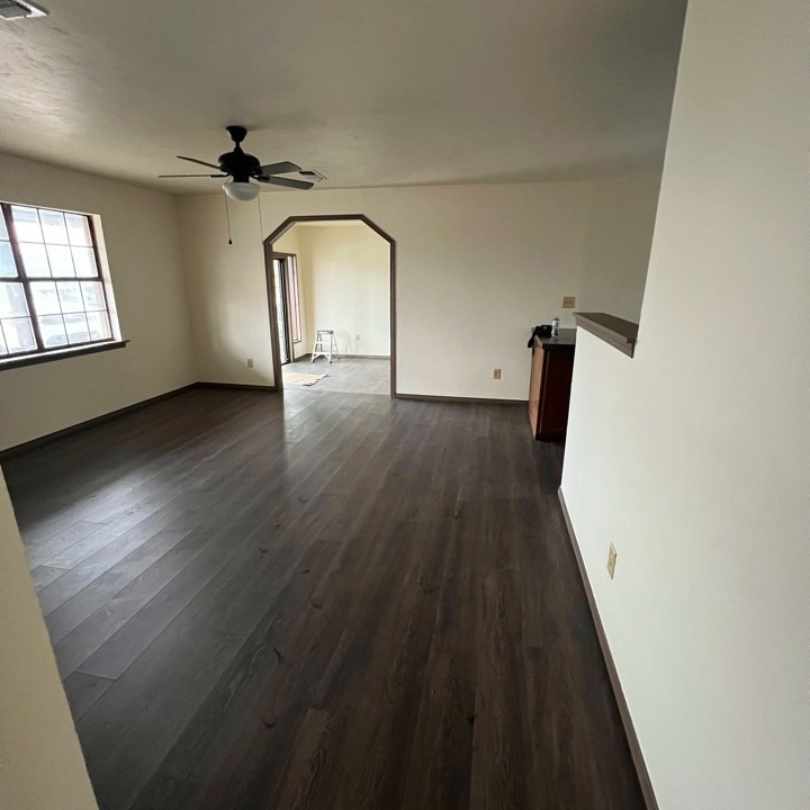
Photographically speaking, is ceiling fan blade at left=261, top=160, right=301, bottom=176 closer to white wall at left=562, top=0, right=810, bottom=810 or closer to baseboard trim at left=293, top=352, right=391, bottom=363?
white wall at left=562, top=0, right=810, bottom=810

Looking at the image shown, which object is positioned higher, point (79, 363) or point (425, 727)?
point (79, 363)

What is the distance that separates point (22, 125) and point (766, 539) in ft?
14.1

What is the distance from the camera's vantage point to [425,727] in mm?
1480

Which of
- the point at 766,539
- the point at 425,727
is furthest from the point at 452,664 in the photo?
the point at 766,539

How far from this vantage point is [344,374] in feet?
22.5

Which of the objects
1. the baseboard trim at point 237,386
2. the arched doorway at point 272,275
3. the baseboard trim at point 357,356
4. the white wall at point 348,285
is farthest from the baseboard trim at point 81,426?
the white wall at point 348,285

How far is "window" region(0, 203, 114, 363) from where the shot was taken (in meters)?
3.69

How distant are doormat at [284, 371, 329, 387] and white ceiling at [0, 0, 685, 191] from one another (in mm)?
3271

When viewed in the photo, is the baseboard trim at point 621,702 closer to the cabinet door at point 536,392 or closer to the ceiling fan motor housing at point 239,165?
the cabinet door at point 536,392

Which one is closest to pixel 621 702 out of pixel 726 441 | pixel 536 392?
pixel 726 441

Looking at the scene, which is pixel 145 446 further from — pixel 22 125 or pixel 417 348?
pixel 417 348

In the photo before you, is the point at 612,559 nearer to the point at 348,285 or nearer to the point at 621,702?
the point at 621,702

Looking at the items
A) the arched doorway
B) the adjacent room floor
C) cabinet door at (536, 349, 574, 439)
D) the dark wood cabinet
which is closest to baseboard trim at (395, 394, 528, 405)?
the arched doorway

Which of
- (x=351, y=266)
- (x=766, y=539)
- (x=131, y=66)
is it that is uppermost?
(x=131, y=66)
